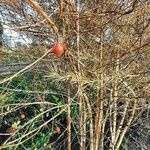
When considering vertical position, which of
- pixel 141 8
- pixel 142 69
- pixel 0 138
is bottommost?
pixel 0 138

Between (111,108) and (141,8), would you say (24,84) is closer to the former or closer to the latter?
(111,108)

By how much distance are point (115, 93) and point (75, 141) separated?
1.34 meters

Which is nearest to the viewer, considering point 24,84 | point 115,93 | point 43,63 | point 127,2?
point 127,2

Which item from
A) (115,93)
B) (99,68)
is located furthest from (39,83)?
(99,68)

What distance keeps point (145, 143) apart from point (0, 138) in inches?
65.8

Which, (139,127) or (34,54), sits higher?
(34,54)

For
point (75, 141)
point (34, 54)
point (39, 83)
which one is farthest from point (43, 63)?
point (75, 141)

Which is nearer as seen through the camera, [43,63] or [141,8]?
[141,8]

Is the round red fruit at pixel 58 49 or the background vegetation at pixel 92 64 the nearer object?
the round red fruit at pixel 58 49

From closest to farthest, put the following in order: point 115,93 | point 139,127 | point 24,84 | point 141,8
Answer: point 141,8 → point 115,93 → point 139,127 → point 24,84

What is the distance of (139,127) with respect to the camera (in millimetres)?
4680

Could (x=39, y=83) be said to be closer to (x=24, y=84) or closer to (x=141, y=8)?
(x=24, y=84)

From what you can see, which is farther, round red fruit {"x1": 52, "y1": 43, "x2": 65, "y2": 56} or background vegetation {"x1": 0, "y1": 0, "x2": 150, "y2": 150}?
background vegetation {"x1": 0, "y1": 0, "x2": 150, "y2": 150}

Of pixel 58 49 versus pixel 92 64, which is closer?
pixel 58 49
